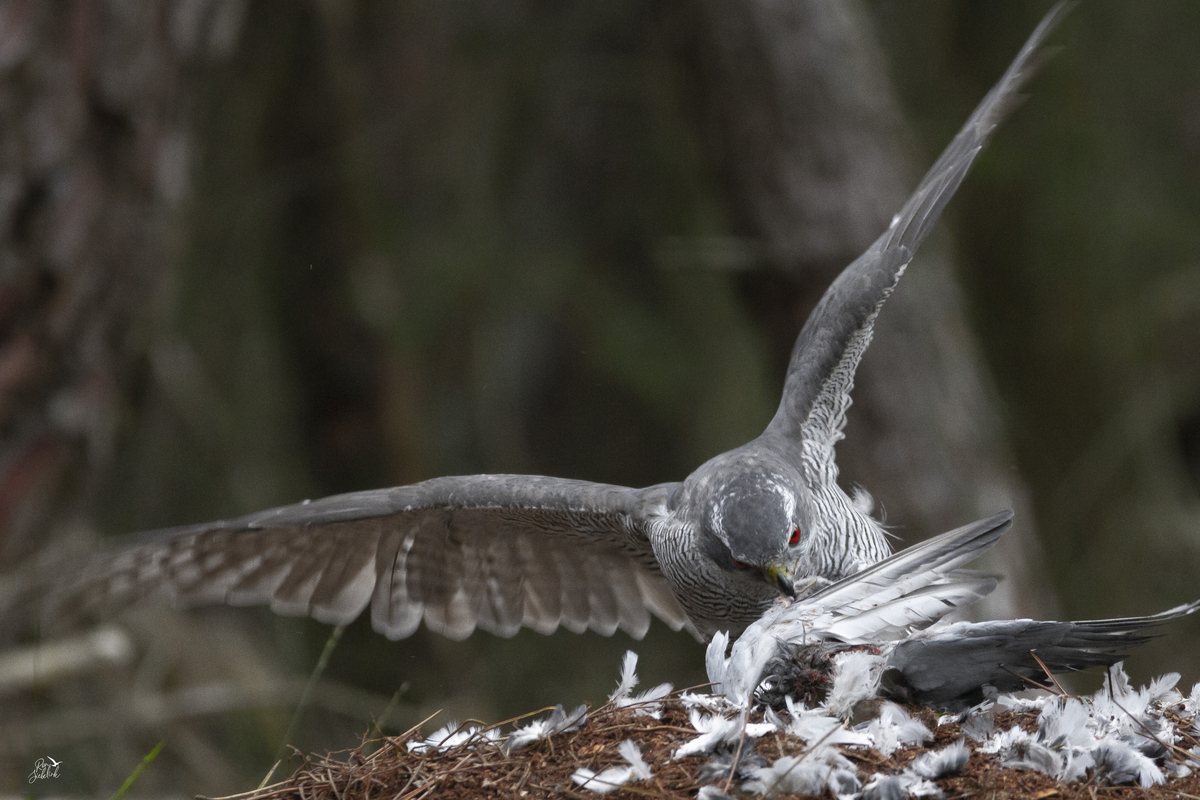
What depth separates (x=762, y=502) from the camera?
282 centimetres

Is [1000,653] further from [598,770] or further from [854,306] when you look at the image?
[854,306]

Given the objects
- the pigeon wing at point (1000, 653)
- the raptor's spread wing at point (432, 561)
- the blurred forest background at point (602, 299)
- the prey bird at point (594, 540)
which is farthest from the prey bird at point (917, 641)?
the blurred forest background at point (602, 299)

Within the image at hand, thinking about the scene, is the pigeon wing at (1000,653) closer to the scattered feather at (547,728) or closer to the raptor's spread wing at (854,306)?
the scattered feather at (547,728)

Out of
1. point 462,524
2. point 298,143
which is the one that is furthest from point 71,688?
point 298,143

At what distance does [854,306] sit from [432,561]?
184cm

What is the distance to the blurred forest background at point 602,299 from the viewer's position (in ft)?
17.8

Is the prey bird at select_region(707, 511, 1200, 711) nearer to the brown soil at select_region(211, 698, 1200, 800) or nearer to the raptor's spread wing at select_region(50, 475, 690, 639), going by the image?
the brown soil at select_region(211, 698, 1200, 800)

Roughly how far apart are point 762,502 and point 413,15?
5.11 meters

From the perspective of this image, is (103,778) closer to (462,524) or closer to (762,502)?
(462,524)

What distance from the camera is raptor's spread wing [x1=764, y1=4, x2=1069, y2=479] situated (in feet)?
11.0

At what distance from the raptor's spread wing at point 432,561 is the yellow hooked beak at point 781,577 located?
671 mm

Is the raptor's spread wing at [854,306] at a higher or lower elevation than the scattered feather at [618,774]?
higher

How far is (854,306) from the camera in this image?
10.9 feet

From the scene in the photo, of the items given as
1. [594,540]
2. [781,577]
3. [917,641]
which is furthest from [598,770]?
[594,540]
